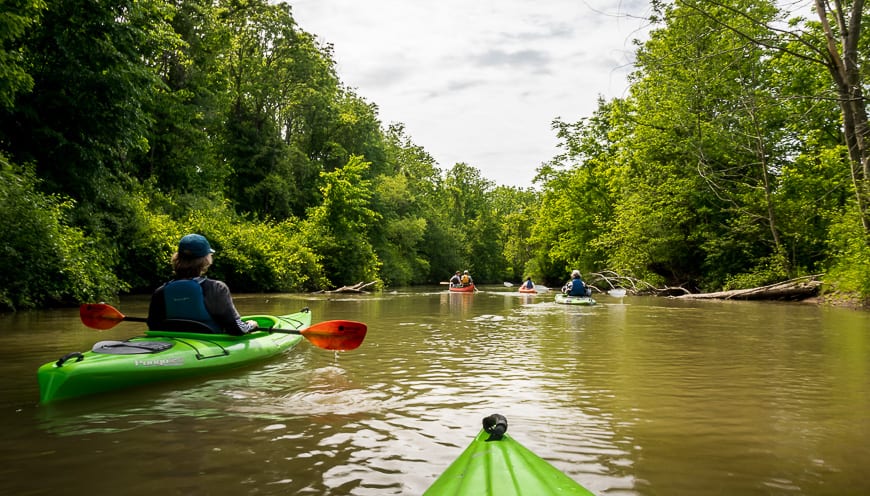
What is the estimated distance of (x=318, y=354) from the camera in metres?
7.27

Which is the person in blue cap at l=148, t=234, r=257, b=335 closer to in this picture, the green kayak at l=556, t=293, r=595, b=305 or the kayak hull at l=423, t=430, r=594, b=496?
the kayak hull at l=423, t=430, r=594, b=496

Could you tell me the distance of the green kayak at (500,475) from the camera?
6.37 feet

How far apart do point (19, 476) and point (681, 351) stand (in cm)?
699

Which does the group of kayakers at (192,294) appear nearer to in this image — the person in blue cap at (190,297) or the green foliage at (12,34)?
the person in blue cap at (190,297)

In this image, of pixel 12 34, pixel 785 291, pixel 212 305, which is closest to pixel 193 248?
pixel 212 305

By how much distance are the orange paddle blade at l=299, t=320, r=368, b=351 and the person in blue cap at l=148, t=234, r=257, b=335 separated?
922 millimetres

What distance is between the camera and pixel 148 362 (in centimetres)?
500

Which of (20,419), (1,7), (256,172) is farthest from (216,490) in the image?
(256,172)

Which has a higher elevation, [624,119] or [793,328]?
[624,119]

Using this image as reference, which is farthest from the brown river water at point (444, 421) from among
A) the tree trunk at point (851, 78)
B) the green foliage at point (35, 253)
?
the tree trunk at point (851, 78)

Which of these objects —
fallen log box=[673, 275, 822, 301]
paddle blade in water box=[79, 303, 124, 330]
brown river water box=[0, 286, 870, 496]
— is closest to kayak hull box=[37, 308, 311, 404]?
brown river water box=[0, 286, 870, 496]

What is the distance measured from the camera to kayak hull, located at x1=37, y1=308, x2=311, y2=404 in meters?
4.43

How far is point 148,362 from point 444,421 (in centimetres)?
276

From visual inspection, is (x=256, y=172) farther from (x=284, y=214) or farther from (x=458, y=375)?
(x=458, y=375)
